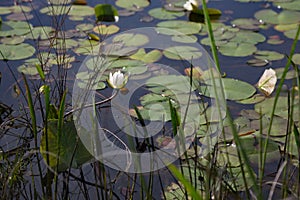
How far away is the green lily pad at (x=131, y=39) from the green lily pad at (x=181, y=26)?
10cm

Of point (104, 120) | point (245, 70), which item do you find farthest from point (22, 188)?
point (245, 70)

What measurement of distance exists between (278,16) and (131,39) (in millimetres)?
675

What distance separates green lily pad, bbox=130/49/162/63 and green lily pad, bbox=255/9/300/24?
0.56 metres

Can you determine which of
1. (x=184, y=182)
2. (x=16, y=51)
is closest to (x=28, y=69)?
(x=16, y=51)

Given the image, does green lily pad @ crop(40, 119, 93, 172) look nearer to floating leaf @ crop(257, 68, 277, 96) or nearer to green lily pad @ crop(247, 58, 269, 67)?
floating leaf @ crop(257, 68, 277, 96)

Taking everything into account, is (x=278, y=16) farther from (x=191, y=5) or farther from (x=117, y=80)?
(x=117, y=80)

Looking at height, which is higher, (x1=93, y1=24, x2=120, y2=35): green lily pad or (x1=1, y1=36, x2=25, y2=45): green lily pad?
(x1=93, y1=24, x2=120, y2=35): green lily pad

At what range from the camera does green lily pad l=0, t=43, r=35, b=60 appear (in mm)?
2135

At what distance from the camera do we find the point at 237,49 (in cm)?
218

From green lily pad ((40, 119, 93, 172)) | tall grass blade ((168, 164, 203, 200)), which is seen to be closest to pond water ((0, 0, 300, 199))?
green lily pad ((40, 119, 93, 172))

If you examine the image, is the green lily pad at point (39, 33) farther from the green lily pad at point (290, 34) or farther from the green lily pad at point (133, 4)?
the green lily pad at point (290, 34)

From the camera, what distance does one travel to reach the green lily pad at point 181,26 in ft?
7.74

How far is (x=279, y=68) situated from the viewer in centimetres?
203

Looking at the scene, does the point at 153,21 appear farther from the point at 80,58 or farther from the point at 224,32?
the point at 80,58
